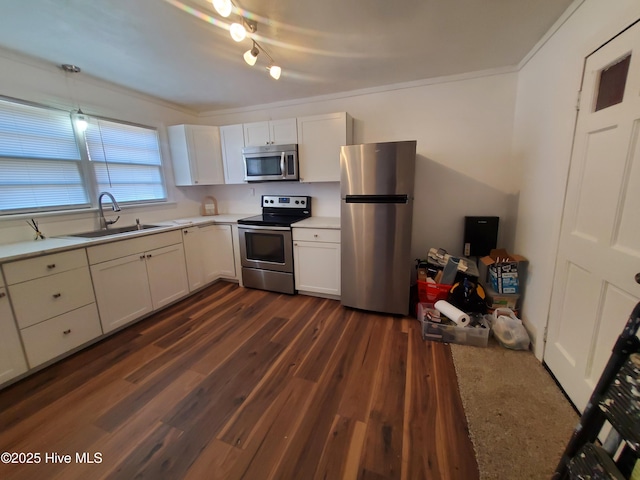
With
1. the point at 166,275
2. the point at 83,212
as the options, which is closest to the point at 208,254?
the point at 166,275

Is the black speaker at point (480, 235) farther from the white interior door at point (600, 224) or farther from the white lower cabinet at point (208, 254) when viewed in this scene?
the white lower cabinet at point (208, 254)

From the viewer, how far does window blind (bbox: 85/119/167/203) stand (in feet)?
8.79

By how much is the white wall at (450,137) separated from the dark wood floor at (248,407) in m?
1.36

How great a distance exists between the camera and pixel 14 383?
1789 millimetres

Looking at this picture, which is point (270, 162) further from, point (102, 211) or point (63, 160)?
point (63, 160)

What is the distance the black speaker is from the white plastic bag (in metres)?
0.69

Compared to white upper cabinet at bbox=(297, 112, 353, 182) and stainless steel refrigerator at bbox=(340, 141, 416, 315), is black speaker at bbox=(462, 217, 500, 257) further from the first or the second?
white upper cabinet at bbox=(297, 112, 353, 182)

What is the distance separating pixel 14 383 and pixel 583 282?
385 cm

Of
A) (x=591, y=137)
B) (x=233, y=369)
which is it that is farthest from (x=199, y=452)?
(x=591, y=137)

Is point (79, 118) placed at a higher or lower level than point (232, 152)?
higher

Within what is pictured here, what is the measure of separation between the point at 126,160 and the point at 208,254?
146 cm

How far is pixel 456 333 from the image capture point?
2123 mm

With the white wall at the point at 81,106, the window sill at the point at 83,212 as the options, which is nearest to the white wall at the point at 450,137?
the white wall at the point at 81,106

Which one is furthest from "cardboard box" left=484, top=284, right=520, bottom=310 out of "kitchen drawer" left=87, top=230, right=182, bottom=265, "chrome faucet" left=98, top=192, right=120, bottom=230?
"chrome faucet" left=98, top=192, right=120, bottom=230
